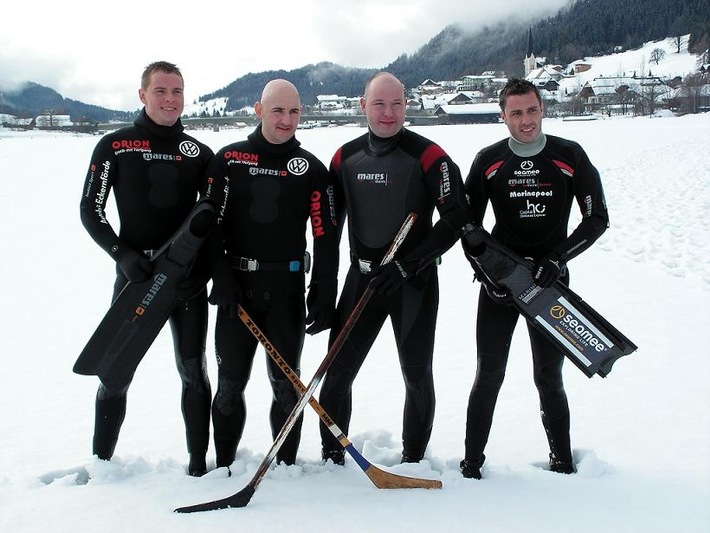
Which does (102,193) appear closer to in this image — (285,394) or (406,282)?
(285,394)

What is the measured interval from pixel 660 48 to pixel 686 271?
135610 mm

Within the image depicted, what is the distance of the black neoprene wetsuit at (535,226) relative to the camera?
3.10 m

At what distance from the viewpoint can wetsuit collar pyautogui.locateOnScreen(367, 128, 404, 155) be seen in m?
3.24

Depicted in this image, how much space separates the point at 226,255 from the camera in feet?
10.6

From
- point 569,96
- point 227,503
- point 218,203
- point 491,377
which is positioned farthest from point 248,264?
point 569,96

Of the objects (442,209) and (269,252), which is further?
(269,252)

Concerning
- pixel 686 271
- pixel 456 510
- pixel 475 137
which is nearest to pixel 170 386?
pixel 456 510

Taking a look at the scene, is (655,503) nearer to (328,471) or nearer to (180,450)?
(328,471)

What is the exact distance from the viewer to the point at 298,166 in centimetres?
323

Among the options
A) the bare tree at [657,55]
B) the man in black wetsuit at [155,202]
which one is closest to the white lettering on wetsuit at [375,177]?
the man in black wetsuit at [155,202]

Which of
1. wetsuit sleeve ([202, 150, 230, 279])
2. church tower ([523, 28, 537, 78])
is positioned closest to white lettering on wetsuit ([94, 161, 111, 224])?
wetsuit sleeve ([202, 150, 230, 279])

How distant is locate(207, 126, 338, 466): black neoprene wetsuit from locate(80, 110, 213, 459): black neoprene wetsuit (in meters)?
0.14

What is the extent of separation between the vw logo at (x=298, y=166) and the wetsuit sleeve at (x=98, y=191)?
0.95 m

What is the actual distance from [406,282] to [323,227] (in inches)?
21.7
